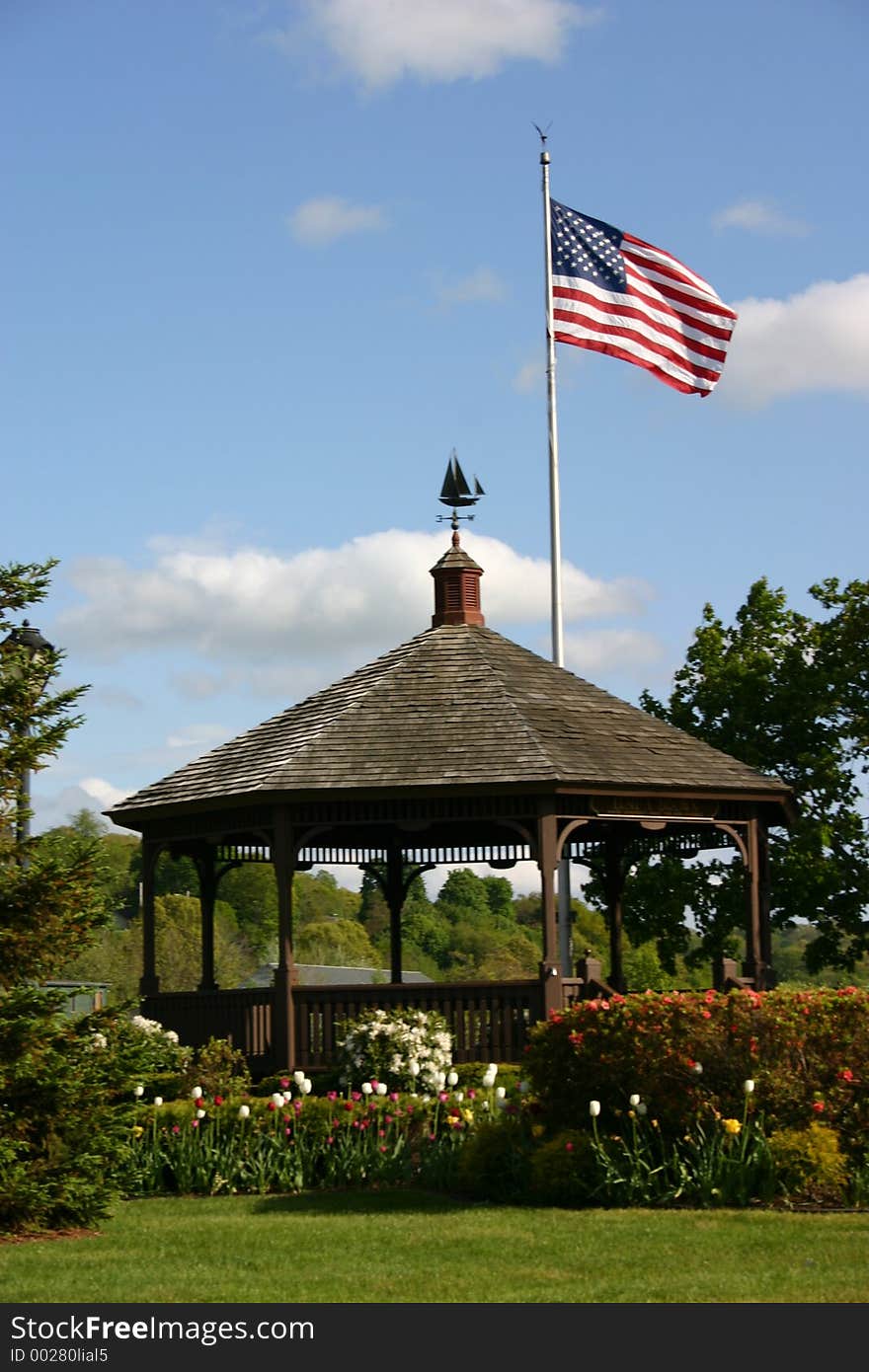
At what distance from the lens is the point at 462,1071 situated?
18.5m

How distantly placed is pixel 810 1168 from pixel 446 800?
8060mm

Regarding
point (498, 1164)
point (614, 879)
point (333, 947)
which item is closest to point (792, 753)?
point (614, 879)

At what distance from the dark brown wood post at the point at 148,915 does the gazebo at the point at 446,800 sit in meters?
0.04

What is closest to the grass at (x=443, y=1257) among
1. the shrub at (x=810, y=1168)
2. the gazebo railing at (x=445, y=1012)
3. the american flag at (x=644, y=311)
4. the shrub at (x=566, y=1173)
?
the shrub at (x=566, y=1173)

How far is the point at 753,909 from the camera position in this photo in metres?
22.4

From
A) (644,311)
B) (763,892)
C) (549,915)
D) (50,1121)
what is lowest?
(50,1121)

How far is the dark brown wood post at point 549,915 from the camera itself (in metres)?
19.8

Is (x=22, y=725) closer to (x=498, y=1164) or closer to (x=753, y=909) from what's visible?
(x=498, y=1164)

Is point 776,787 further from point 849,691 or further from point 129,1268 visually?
point 129,1268

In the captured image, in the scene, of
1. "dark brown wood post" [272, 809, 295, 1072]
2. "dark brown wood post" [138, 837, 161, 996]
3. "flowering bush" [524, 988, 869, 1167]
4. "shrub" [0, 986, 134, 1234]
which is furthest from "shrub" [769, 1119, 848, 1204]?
"dark brown wood post" [138, 837, 161, 996]

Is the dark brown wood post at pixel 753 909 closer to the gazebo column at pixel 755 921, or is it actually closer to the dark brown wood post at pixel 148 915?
the gazebo column at pixel 755 921

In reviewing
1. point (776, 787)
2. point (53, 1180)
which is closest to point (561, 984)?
point (776, 787)

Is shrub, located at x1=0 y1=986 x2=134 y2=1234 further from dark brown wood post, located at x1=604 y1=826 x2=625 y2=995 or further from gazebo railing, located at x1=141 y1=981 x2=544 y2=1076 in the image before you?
dark brown wood post, located at x1=604 y1=826 x2=625 y2=995

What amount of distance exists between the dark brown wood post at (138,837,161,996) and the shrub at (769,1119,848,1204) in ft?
37.4
